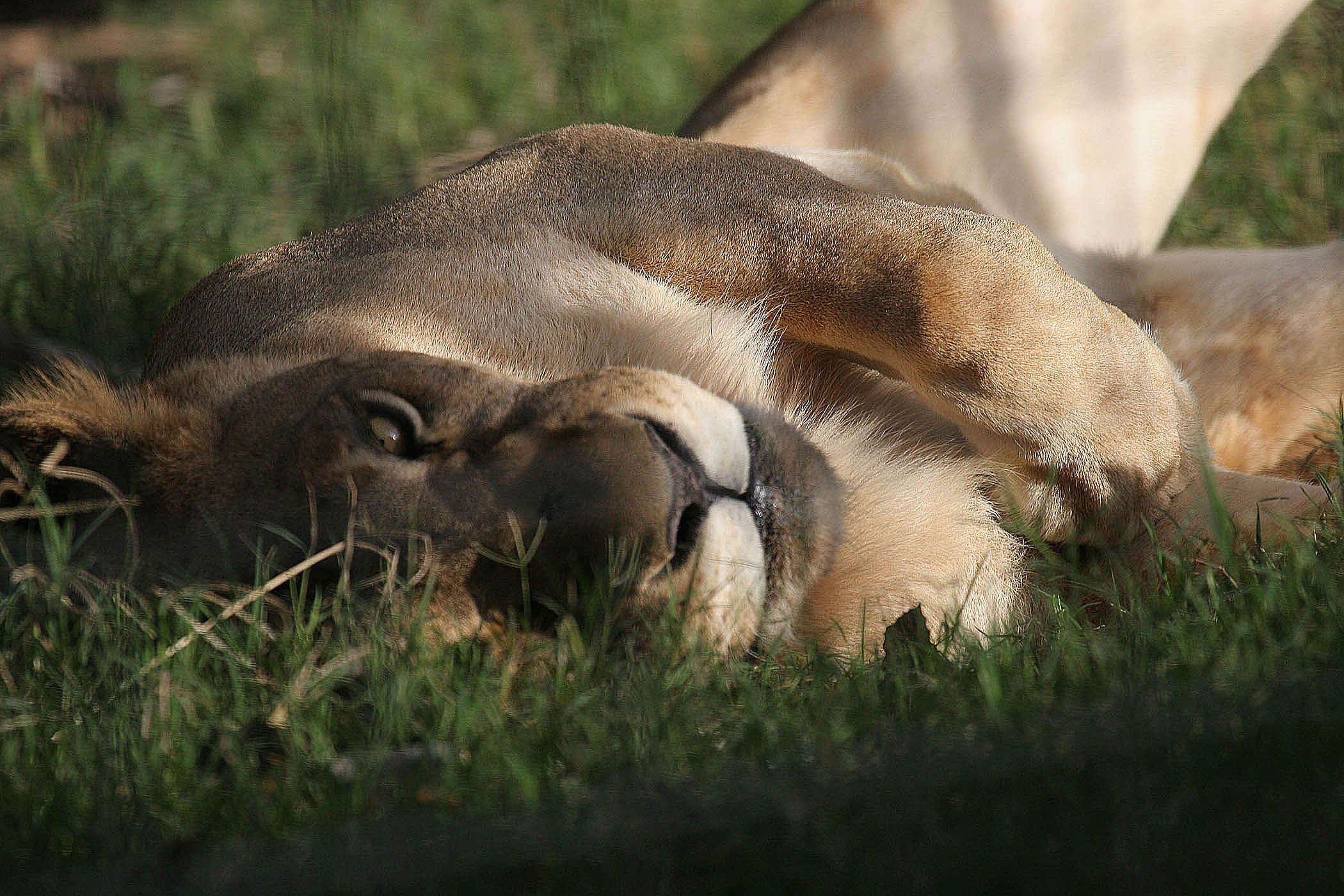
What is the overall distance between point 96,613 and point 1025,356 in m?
1.73

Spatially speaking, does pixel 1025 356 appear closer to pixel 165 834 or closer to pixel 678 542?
pixel 678 542

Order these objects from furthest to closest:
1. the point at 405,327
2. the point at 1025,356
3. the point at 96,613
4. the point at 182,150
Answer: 1. the point at 182,150
2. the point at 405,327
3. the point at 1025,356
4. the point at 96,613

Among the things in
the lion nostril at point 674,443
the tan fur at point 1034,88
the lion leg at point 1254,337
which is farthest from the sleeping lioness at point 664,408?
the tan fur at point 1034,88

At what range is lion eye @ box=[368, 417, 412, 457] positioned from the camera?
2330 millimetres

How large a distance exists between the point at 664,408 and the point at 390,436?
0.47 m

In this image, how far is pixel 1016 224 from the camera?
9.48 ft

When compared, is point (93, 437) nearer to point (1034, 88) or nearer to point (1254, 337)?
point (1254, 337)

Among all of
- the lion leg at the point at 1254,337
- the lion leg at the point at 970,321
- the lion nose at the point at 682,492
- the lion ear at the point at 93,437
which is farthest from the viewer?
the lion leg at the point at 1254,337

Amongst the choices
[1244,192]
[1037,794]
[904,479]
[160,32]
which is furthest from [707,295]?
[160,32]

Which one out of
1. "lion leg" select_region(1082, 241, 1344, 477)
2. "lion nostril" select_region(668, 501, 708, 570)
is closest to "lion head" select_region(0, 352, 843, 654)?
"lion nostril" select_region(668, 501, 708, 570)

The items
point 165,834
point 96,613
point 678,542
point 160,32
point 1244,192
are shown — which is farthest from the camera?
point 160,32

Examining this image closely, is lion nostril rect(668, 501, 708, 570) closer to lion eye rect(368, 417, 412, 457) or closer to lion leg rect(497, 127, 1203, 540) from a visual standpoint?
lion eye rect(368, 417, 412, 457)

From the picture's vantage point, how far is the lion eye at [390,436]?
2.33 metres

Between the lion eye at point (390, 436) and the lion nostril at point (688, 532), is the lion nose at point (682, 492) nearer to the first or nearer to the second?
the lion nostril at point (688, 532)
